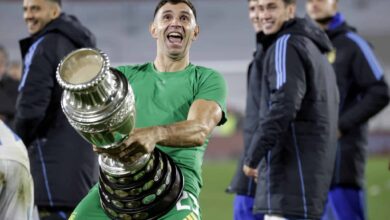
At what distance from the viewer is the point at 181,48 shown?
4.05m

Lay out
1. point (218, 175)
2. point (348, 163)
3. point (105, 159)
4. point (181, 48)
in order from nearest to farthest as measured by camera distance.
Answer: point (105, 159)
point (181, 48)
point (348, 163)
point (218, 175)

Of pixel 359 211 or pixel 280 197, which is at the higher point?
pixel 280 197

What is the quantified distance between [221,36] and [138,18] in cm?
288

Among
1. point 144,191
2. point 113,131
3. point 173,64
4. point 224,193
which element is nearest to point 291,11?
point 173,64

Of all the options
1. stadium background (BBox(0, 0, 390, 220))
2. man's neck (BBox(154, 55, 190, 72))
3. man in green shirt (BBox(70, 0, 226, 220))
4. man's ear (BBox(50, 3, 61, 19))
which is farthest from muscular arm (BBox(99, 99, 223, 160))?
stadium background (BBox(0, 0, 390, 220))

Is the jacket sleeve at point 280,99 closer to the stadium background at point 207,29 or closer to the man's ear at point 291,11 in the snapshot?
the man's ear at point 291,11

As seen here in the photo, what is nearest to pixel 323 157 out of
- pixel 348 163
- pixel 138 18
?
pixel 348 163

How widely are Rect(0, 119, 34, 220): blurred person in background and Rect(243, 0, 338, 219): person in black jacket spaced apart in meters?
1.55

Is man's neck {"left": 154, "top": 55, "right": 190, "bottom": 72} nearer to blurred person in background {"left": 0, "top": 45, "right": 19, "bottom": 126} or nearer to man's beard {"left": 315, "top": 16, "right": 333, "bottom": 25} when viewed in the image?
blurred person in background {"left": 0, "top": 45, "right": 19, "bottom": 126}

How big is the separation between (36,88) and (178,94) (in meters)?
2.10

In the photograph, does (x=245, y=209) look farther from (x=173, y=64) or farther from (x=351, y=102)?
(x=173, y=64)

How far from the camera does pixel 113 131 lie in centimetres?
310

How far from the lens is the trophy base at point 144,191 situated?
11.5ft

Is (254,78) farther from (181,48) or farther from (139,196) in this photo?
(139,196)
